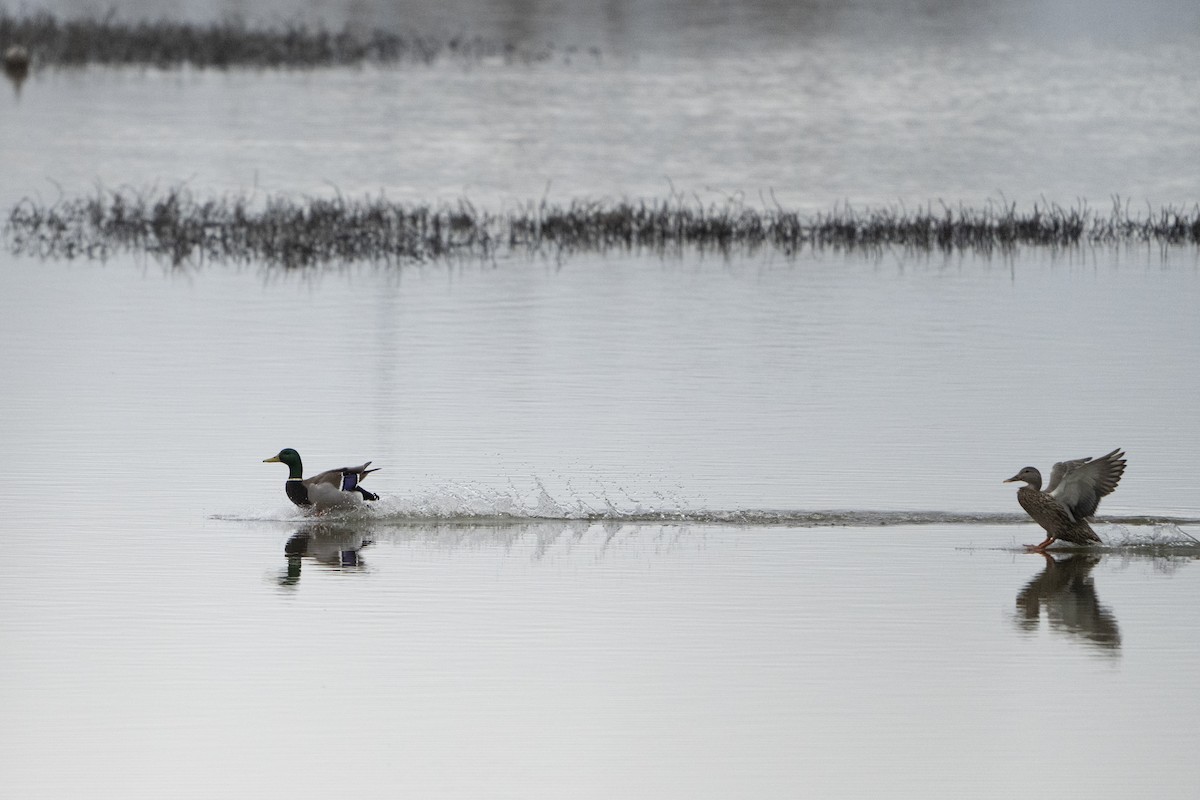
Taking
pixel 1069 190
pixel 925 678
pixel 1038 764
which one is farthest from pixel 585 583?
pixel 1069 190

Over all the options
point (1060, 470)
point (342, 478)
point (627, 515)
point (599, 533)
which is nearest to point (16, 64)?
point (342, 478)

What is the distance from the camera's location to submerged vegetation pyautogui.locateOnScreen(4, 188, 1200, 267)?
2966 centimetres

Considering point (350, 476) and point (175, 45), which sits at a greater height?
point (175, 45)

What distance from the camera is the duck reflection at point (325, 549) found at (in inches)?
457

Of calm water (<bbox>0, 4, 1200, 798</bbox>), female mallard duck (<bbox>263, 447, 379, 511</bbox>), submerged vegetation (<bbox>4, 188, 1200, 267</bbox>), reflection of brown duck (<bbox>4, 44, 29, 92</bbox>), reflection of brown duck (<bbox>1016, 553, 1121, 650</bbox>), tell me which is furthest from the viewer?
Answer: reflection of brown duck (<bbox>4, 44, 29, 92</bbox>)

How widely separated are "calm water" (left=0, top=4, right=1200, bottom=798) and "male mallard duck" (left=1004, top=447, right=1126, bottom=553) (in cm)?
20

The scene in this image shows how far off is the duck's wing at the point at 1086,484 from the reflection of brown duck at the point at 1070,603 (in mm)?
261

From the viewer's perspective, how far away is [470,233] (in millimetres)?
30750

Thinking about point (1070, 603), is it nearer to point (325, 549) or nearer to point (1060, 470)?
point (1060, 470)

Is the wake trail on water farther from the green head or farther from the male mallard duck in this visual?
the male mallard duck

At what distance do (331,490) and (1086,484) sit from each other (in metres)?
3.94

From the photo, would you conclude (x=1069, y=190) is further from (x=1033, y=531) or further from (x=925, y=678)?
(x=925, y=678)

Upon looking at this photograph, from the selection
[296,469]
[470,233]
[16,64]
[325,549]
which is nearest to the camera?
[325,549]

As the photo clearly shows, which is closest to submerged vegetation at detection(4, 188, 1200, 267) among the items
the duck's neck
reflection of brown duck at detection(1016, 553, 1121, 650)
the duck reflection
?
the duck's neck
